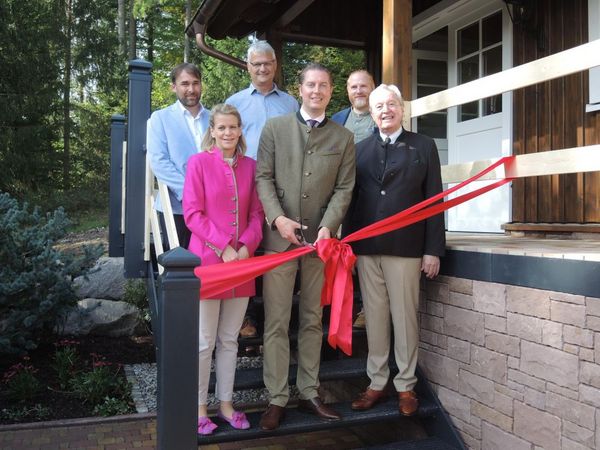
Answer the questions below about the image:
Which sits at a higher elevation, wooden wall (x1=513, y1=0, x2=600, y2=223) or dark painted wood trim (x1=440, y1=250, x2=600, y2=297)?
wooden wall (x1=513, y1=0, x2=600, y2=223)

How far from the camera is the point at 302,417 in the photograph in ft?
10.3

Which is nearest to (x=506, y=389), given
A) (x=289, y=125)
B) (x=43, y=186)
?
(x=289, y=125)

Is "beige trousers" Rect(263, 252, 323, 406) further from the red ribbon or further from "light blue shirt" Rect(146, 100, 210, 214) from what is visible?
"light blue shirt" Rect(146, 100, 210, 214)

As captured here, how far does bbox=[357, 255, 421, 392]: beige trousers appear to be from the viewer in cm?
320

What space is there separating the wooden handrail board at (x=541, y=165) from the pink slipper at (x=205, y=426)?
204 cm

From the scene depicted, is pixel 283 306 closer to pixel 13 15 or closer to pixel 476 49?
pixel 476 49

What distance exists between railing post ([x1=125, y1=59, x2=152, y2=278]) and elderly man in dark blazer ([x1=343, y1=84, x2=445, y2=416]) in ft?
5.93

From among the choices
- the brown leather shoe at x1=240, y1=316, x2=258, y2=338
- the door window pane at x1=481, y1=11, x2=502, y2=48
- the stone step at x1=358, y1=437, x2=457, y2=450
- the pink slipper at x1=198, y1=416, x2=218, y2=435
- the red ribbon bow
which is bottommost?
the stone step at x1=358, y1=437, x2=457, y2=450

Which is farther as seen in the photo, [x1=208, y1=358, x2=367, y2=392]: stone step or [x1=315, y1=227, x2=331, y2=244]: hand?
[x1=208, y1=358, x2=367, y2=392]: stone step

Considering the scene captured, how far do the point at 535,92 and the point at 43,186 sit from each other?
555 inches

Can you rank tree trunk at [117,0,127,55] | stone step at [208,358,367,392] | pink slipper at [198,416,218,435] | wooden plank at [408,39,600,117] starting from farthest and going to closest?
1. tree trunk at [117,0,127,55]
2. stone step at [208,358,367,392]
3. pink slipper at [198,416,218,435]
4. wooden plank at [408,39,600,117]

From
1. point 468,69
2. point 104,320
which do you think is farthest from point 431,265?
point 104,320

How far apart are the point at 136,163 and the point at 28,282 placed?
172 centimetres

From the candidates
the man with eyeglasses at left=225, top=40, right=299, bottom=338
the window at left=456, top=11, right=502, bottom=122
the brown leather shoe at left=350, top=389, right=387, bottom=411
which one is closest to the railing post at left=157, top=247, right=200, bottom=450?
the brown leather shoe at left=350, top=389, right=387, bottom=411
